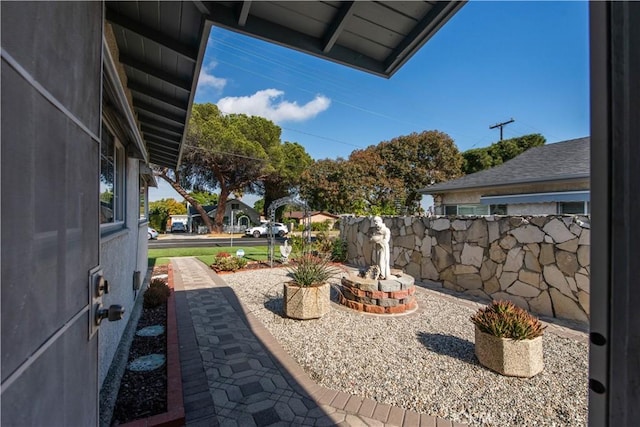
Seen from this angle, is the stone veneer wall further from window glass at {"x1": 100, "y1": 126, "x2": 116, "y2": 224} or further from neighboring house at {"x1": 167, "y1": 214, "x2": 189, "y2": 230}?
neighboring house at {"x1": 167, "y1": 214, "x2": 189, "y2": 230}

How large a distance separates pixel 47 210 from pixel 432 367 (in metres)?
3.79

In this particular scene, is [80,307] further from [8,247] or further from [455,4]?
[455,4]

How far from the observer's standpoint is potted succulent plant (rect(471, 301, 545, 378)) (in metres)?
3.27

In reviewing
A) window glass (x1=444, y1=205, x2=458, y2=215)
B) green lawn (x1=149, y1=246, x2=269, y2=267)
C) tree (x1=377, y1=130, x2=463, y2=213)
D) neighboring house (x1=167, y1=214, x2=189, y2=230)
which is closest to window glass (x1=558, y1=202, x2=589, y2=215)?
window glass (x1=444, y1=205, x2=458, y2=215)

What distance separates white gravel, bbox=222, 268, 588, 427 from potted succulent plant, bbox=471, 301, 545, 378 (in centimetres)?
11

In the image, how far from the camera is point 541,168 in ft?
32.4

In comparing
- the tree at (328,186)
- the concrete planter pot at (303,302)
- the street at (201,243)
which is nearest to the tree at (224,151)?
the tree at (328,186)

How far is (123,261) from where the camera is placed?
407cm

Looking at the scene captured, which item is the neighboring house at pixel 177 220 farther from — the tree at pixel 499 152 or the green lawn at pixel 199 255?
the tree at pixel 499 152

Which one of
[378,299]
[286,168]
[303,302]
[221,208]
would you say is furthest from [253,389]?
[221,208]

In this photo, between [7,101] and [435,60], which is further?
[435,60]

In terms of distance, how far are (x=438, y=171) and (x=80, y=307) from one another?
28057 mm

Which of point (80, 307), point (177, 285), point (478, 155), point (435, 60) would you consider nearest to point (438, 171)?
point (478, 155)

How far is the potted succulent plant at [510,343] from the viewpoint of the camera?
327cm
